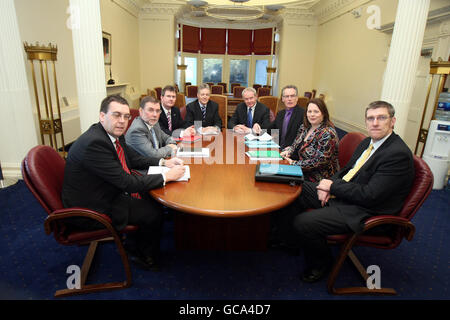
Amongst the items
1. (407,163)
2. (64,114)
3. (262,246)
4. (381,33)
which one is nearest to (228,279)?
(262,246)

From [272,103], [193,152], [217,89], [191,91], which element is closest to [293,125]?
[193,152]

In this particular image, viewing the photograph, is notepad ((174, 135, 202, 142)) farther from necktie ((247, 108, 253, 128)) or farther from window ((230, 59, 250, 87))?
window ((230, 59, 250, 87))

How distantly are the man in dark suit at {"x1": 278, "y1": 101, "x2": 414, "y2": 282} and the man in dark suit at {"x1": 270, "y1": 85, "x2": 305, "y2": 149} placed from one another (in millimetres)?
1124

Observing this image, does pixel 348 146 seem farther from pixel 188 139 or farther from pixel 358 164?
pixel 188 139

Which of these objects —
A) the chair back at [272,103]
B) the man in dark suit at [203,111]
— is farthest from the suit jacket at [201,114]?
the chair back at [272,103]

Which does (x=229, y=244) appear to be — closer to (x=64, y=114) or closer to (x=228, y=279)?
(x=228, y=279)

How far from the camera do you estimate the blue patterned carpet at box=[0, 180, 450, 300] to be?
1.90 m

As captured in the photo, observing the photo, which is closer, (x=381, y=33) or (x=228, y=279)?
(x=228, y=279)

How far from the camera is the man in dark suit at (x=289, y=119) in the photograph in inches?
127

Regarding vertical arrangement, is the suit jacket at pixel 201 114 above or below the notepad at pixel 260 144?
above

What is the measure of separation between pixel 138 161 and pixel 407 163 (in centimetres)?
192

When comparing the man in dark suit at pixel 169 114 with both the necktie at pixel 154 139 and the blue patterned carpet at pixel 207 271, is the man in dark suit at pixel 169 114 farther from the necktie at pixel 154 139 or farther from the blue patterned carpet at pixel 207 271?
the blue patterned carpet at pixel 207 271

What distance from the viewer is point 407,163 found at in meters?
1.67

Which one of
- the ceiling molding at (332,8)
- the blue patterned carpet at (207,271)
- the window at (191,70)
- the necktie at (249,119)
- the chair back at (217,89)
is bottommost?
the blue patterned carpet at (207,271)
